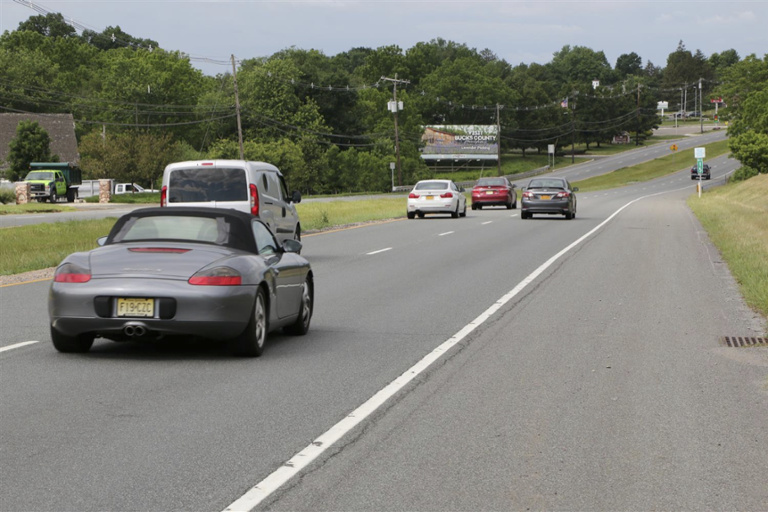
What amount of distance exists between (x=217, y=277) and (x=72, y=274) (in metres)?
1.26

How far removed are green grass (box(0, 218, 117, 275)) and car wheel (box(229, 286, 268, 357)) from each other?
416 inches

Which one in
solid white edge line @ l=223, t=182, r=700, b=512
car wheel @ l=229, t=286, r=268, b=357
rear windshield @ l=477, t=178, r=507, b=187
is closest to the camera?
solid white edge line @ l=223, t=182, r=700, b=512

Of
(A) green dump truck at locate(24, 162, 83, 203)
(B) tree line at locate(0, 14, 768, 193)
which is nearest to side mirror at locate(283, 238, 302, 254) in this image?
(A) green dump truck at locate(24, 162, 83, 203)

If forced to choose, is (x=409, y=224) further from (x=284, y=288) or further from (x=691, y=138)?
(x=691, y=138)

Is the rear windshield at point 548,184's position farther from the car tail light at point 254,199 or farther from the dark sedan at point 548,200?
the car tail light at point 254,199

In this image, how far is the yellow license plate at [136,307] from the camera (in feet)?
30.1

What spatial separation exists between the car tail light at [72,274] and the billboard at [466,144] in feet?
448

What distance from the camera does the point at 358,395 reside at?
8.07 m

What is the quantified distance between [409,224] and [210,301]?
1079 inches

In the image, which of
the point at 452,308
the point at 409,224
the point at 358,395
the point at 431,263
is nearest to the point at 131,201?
the point at 409,224

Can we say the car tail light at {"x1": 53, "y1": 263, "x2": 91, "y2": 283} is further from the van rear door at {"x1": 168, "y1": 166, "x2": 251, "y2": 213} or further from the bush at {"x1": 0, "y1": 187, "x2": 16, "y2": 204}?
the bush at {"x1": 0, "y1": 187, "x2": 16, "y2": 204}

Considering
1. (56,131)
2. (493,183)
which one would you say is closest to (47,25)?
(56,131)

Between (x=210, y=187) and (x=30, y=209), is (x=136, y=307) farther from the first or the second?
(x=30, y=209)

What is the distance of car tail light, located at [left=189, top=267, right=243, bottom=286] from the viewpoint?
931 cm
